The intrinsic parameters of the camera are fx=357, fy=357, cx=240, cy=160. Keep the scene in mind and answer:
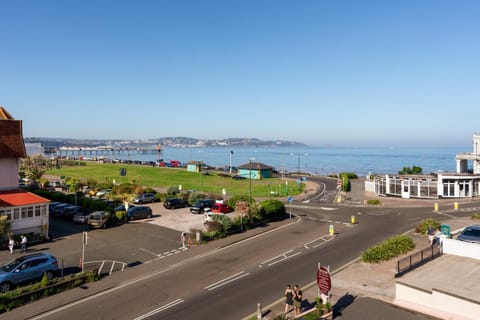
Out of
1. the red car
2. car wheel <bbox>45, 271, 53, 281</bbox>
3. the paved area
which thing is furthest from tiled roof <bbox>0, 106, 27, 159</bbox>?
the paved area

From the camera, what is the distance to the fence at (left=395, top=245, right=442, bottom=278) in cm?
2023

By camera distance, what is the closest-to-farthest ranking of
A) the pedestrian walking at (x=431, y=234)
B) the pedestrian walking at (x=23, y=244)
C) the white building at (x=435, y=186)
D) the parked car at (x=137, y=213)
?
the pedestrian walking at (x=431, y=234), the pedestrian walking at (x=23, y=244), the parked car at (x=137, y=213), the white building at (x=435, y=186)

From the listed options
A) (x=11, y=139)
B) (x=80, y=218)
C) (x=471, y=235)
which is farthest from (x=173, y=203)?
(x=471, y=235)

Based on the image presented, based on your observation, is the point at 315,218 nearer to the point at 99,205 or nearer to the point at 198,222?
the point at 198,222

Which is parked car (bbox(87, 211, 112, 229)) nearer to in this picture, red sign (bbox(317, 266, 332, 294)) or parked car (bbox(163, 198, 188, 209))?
parked car (bbox(163, 198, 188, 209))

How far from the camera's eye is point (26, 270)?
20672 millimetres

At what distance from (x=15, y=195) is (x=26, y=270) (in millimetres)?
15299

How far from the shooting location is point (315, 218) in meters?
39.9

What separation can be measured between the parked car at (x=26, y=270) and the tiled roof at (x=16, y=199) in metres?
11.6

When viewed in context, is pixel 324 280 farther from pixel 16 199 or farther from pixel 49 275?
pixel 16 199

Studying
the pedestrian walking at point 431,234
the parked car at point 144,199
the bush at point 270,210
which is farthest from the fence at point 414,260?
the parked car at point 144,199

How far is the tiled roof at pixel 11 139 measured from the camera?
35188 mm

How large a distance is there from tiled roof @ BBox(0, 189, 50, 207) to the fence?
29.6 m

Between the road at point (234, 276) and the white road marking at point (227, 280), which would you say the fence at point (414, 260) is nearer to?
the road at point (234, 276)
